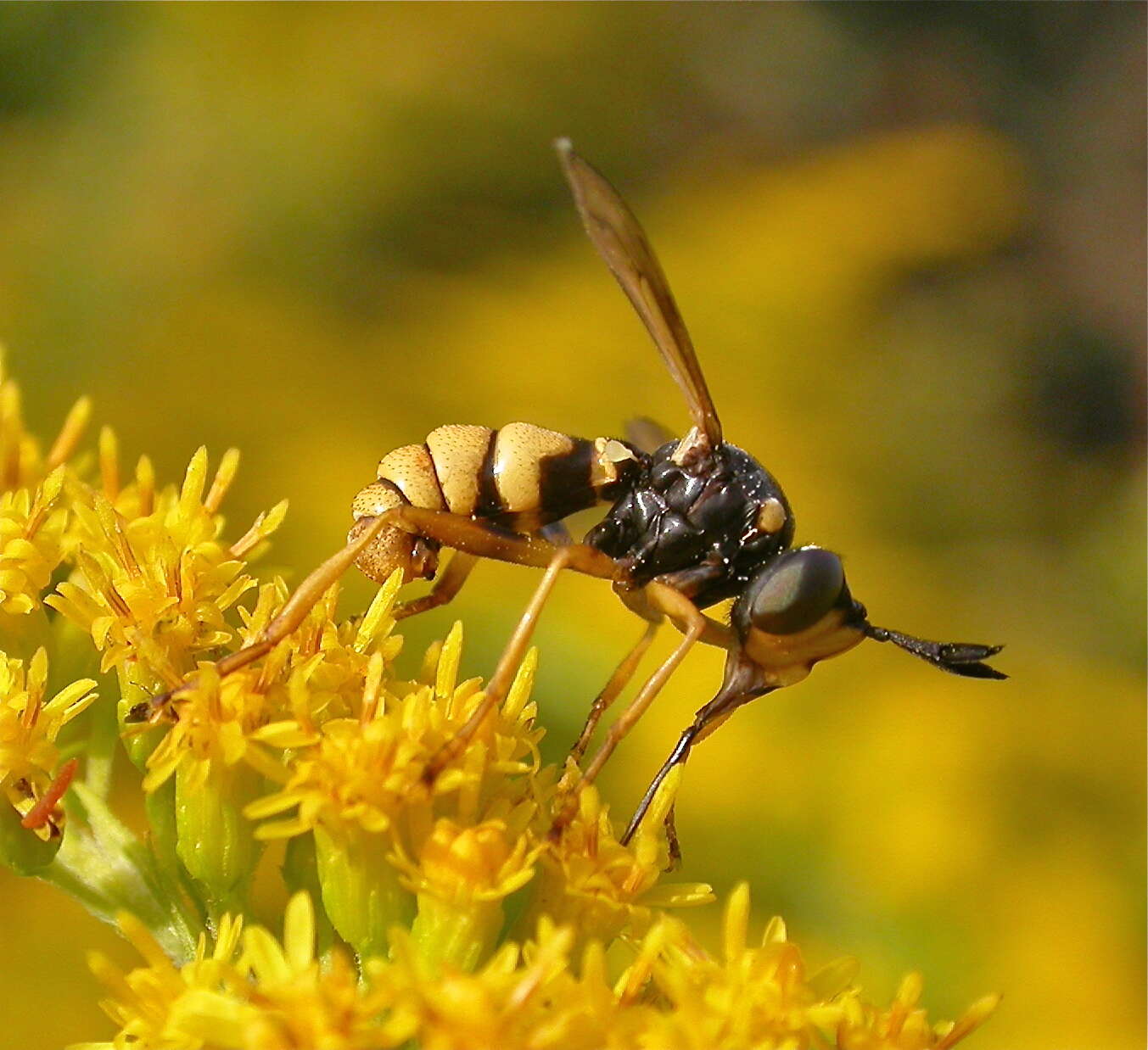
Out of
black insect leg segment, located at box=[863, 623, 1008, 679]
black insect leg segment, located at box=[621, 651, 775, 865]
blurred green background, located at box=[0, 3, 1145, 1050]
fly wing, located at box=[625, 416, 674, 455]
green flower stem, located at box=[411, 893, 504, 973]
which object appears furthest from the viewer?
blurred green background, located at box=[0, 3, 1145, 1050]

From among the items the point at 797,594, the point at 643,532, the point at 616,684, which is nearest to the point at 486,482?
the point at 643,532

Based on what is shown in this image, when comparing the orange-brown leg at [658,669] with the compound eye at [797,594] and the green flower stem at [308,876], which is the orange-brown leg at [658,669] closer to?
the compound eye at [797,594]

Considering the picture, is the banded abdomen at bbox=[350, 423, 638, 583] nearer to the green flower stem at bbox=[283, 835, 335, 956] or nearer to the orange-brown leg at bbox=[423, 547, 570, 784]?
the orange-brown leg at bbox=[423, 547, 570, 784]

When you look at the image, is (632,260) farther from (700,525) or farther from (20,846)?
(20,846)

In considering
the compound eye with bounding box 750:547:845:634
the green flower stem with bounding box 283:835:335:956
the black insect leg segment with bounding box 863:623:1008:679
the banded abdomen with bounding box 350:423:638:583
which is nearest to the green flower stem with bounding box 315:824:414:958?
the green flower stem with bounding box 283:835:335:956

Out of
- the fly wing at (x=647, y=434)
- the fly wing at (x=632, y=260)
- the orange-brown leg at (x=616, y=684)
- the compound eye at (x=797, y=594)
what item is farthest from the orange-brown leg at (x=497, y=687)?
the fly wing at (x=647, y=434)
